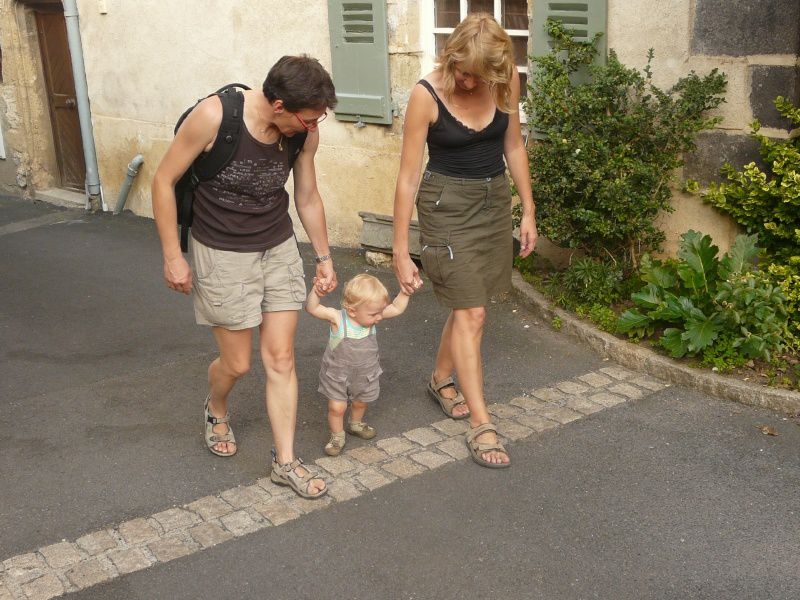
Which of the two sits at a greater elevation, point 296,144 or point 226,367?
point 296,144

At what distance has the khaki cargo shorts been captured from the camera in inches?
169

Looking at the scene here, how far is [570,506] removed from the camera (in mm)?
4297

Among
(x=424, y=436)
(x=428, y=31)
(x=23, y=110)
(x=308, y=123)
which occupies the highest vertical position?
(x=428, y=31)

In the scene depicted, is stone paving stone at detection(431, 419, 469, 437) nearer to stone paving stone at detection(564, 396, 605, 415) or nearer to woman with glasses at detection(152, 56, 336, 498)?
stone paving stone at detection(564, 396, 605, 415)

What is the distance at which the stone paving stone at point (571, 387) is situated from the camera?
5465 millimetres

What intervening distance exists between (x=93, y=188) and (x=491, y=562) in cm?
850

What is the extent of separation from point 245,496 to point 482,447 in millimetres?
1068

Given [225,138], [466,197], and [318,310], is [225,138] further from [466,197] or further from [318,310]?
[466,197]

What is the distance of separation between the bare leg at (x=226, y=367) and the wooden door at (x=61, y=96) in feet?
25.7

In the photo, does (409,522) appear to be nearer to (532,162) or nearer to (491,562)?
(491,562)

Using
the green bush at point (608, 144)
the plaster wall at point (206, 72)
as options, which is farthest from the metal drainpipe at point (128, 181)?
the green bush at point (608, 144)

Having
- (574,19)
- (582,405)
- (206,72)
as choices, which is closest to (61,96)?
(206,72)

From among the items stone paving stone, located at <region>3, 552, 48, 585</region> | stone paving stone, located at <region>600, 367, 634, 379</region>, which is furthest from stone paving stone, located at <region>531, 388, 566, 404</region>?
stone paving stone, located at <region>3, 552, 48, 585</region>

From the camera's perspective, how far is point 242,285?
14.1 feet
